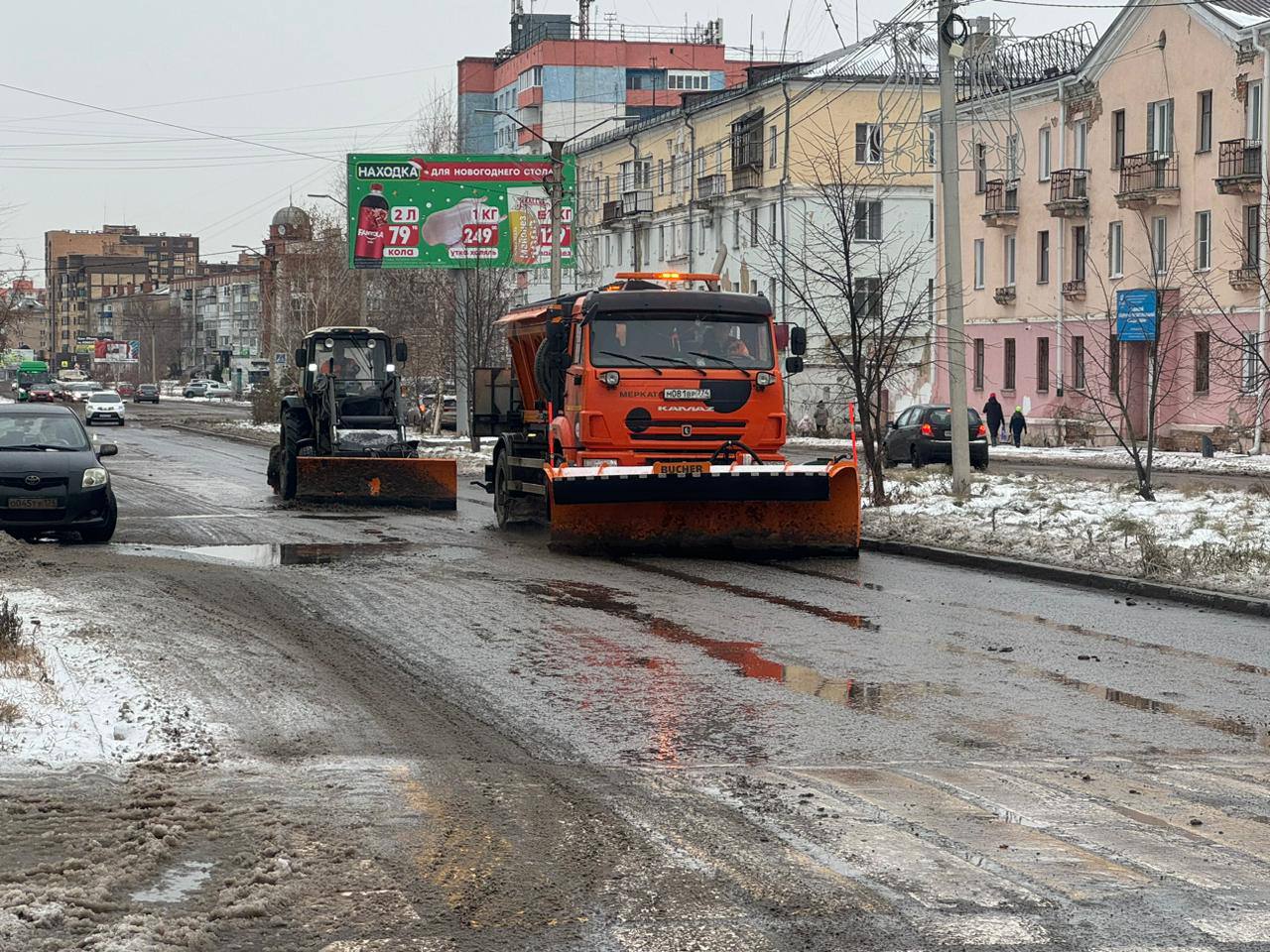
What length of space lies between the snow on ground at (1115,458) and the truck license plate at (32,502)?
960 inches

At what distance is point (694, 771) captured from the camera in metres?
7.81

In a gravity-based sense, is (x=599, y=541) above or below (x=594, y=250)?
below

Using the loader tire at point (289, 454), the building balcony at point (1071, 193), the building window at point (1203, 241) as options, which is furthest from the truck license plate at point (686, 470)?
the building balcony at point (1071, 193)

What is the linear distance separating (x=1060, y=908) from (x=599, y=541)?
496 inches

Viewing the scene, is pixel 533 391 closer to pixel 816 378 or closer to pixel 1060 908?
pixel 1060 908

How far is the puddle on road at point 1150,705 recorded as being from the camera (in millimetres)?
8828

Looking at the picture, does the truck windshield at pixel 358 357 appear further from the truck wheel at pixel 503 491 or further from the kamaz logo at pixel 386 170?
the kamaz logo at pixel 386 170

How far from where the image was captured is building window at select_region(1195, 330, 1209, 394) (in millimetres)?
45719

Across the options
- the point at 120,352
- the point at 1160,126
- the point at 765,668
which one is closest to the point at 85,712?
the point at 765,668

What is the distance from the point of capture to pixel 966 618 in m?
13.2

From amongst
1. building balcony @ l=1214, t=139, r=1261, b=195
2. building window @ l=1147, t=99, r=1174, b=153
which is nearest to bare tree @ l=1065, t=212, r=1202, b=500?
building balcony @ l=1214, t=139, r=1261, b=195

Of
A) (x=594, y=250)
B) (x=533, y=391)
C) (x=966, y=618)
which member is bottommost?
(x=966, y=618)

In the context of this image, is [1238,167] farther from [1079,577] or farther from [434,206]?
[1079,577]

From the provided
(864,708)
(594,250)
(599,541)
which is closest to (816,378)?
(594,250)
